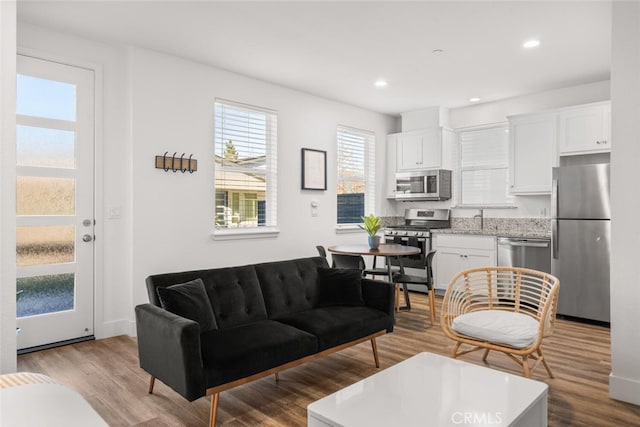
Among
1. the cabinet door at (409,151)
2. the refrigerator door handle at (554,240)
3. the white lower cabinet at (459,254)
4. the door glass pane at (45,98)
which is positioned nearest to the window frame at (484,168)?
the cabinet door at (409,151)

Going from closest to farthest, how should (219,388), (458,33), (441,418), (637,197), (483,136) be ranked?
(441,418)
(219,388)
(637,197)
(458,33)
(483,136)

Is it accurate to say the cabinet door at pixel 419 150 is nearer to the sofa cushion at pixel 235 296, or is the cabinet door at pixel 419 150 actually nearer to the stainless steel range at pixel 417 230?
the stainless steel range at pixel 417 230

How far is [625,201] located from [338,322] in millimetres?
2016

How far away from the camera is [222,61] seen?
4324mm

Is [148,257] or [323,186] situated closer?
[148,257]

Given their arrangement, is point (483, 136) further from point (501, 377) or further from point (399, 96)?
point (501, 377)

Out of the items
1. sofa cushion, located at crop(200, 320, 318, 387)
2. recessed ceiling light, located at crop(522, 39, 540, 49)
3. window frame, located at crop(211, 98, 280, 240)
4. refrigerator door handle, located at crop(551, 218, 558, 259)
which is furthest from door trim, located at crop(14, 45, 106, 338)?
refrigerator door handle, located at crop(551, 218, 558, 259)

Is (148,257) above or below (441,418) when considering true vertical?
above

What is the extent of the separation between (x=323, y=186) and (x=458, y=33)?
2.67 metres

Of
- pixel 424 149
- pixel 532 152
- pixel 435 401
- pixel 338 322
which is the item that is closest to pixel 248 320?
pixel 338 322

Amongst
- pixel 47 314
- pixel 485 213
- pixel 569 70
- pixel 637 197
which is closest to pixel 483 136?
pixel 485 213

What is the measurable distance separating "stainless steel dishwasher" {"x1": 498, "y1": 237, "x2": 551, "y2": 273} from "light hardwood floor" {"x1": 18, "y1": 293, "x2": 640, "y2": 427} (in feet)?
3.20

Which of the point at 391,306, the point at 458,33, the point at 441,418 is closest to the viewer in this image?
the point at 441,418

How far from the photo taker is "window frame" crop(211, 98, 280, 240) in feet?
15.1
